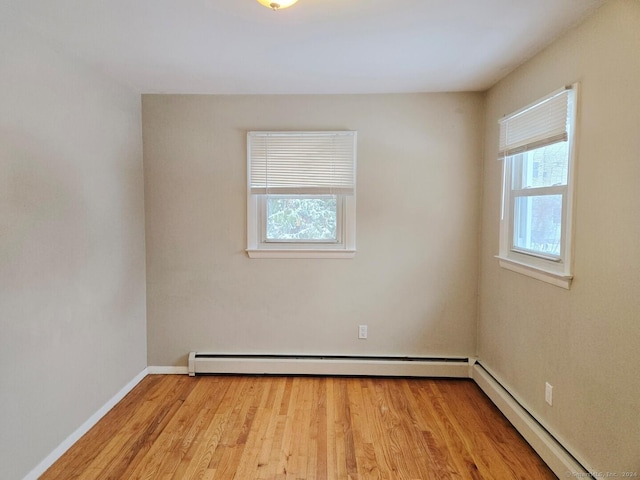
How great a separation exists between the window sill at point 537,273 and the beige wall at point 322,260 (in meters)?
0.48

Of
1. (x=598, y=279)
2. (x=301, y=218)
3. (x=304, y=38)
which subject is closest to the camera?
(x=598, y=279)

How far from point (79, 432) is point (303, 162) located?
2.39 m

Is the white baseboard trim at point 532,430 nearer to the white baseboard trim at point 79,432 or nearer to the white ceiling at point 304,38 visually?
the white ceiling at point 304,38

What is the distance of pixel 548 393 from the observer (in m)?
2.03

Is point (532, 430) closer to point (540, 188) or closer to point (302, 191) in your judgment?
point (540, 188)

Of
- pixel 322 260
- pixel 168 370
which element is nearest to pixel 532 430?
pixel 322 260

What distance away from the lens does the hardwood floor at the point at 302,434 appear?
1919mm

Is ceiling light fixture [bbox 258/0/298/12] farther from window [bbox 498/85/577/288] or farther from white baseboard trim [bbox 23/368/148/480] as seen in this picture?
white baseboard trim [bbox 23/368/148/480]

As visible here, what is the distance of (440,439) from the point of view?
2174 mm

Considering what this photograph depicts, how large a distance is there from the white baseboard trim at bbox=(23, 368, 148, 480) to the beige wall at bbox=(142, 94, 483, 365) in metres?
0.34

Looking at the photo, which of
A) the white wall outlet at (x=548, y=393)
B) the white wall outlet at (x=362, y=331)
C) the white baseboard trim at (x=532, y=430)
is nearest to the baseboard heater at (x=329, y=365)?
the white wall outlet at (x=362, y=331)

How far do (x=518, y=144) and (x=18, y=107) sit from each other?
285 cm

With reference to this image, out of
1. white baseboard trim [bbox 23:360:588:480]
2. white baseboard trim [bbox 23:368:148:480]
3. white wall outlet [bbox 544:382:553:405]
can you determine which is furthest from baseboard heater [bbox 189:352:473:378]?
white wall outlet [bbox 544:382:553:405]

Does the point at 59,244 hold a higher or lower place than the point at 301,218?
lower
